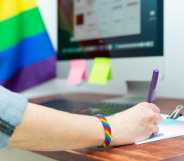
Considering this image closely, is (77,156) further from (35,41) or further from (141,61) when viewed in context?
(35,41)

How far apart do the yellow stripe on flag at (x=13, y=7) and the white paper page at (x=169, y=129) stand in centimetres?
81

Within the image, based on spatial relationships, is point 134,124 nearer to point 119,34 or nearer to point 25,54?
point 119,34

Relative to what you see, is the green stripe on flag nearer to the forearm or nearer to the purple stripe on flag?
the purple stripe on flag

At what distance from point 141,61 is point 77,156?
478 mm

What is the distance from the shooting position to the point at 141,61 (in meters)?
0.99

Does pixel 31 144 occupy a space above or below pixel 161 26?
below

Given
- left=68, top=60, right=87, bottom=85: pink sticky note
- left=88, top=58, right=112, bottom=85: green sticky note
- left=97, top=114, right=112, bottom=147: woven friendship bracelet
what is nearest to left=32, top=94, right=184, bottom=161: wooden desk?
left=97, top=114, right=112, bottom=147: woven friendship bracelet

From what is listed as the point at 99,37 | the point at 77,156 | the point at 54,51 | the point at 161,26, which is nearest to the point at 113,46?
the point at 99,37

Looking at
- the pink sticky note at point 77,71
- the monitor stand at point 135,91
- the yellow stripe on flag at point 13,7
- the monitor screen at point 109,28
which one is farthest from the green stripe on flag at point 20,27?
the monitor stand at point 135,91

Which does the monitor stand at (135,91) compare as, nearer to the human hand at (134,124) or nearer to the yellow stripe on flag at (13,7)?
the human hand at (134,124)

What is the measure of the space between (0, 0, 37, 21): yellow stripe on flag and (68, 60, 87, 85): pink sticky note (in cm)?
31

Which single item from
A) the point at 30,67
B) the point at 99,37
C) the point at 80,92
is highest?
the point at 99,37

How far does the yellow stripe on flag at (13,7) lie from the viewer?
4.45ft

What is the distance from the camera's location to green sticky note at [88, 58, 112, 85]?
1.12m
